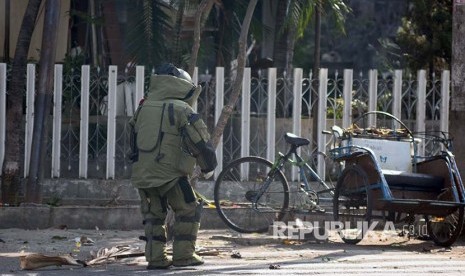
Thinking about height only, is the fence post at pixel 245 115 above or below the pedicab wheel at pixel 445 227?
above

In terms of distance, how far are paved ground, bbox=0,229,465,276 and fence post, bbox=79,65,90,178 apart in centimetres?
169

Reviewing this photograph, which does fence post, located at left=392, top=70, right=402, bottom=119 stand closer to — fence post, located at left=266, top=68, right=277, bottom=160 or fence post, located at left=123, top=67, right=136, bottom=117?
fence post, located at left=266, top=68, right=277, bottom=160

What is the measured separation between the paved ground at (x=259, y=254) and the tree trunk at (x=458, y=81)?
3.26 feet

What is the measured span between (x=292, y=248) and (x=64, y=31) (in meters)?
7.48

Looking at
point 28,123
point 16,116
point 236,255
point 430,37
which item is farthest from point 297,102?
point 430,37

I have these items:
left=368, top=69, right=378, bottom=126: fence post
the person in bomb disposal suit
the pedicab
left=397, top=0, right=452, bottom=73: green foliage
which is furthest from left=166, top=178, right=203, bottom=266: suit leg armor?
left=397, top=0, right=452, bottom=73: green foliage

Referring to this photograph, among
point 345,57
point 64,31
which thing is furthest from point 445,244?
point 345,57

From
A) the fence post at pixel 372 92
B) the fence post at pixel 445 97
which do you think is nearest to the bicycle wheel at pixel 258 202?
the fence post at pixel 372 92

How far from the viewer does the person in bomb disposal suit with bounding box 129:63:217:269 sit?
7957 millimetres

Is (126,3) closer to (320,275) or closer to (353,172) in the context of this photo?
(353,172)

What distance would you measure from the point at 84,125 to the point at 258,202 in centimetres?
294

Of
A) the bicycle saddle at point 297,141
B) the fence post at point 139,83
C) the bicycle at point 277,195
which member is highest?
the fence post at point 139,83

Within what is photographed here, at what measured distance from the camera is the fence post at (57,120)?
12.1 meters

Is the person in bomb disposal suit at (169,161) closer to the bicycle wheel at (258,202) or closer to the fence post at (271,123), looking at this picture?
the bicycle wheel at (258,202)
